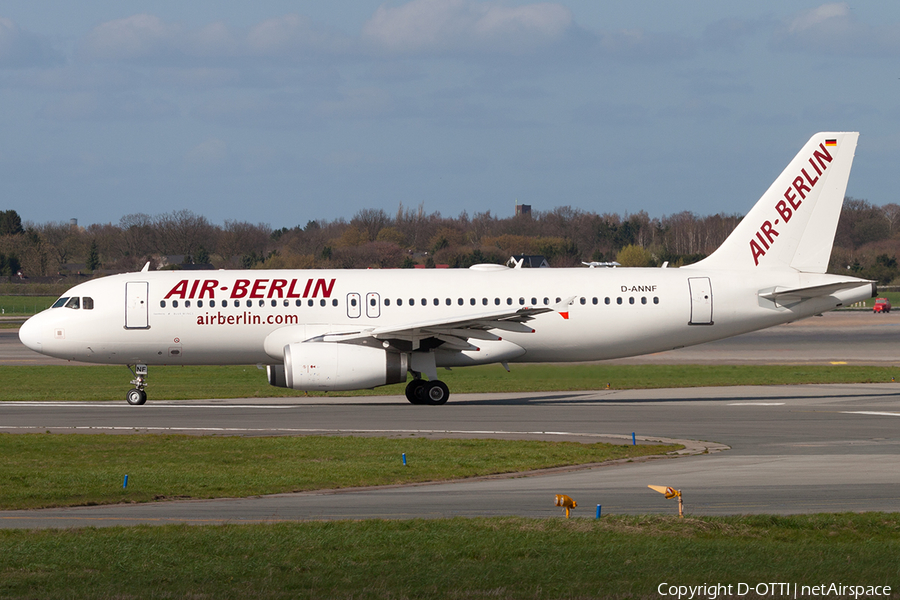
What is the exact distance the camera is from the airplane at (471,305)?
32.2 metres

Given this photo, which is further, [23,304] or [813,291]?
[23,304]

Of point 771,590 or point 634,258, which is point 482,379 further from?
point 634,258

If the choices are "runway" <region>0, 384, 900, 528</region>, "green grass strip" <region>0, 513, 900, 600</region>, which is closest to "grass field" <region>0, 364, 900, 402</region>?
"runway" <region>0, 384, 900, 528</region>

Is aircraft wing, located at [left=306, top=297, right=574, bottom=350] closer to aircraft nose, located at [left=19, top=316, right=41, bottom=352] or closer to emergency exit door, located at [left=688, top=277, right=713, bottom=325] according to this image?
emergency exit door, located at [left=688, top=277, right=713, bottom=325]

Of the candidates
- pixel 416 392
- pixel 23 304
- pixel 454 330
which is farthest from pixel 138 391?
pixel 23 304

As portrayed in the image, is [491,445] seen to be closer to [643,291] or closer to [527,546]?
[527,546]

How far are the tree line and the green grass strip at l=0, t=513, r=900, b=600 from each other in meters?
85.4

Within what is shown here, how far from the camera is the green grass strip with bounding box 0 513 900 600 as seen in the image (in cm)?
992

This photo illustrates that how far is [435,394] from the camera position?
103 ft

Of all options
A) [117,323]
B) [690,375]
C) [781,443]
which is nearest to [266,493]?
[781,443]

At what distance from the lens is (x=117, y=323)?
3253 centimetres

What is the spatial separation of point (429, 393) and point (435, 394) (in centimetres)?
20

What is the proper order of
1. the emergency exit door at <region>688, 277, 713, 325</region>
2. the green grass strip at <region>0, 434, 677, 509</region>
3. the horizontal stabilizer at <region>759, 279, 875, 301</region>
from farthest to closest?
the emergency exit door at <region>688, 277, 713, 325</region> < the horizontal stabilizer at <region>759, 279, 875, 301</region> < the green grass strip at <region>0, 434, 677, 509</region>

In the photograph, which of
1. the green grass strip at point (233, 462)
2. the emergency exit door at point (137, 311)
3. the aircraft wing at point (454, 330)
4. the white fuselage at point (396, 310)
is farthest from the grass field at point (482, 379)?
the green grass strip at point (233, 462)
